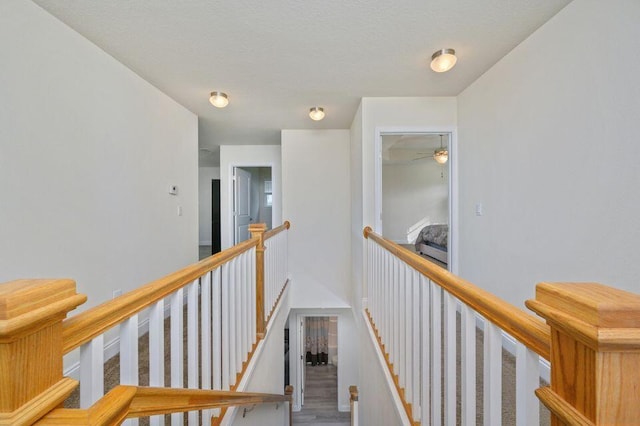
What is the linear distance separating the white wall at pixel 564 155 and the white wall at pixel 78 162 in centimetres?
304

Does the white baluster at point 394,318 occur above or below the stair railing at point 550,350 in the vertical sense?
below

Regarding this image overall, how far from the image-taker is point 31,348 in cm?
41

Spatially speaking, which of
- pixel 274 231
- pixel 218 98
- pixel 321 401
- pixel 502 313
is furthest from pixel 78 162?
pixel 321 401

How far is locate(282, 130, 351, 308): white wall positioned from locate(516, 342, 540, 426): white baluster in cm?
338

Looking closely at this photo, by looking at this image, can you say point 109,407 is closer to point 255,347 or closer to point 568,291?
point 568,291

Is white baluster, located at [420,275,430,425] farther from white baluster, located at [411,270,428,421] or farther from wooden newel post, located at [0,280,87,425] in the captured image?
wooden newel post, located at [0,280,87,425]

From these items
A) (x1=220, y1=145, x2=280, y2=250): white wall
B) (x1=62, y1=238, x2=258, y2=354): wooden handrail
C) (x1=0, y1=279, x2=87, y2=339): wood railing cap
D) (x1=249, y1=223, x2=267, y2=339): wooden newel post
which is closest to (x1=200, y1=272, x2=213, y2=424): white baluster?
(x1=62, y1=238, x2=258, y2=354): wooden handrail

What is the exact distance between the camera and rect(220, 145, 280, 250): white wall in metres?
4.76

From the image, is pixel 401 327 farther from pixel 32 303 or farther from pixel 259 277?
pixel 32 303

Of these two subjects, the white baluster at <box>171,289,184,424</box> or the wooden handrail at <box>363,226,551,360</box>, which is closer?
the wooden handrail at <box>363,226,551,360</box>

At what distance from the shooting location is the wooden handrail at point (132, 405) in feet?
1.42

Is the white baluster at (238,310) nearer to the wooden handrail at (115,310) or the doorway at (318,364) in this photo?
the wooden handrail at (115,310)

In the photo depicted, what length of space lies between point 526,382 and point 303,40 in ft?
6.74

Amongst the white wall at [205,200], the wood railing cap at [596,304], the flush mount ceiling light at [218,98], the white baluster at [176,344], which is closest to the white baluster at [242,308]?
the white baluster at [176,344]
